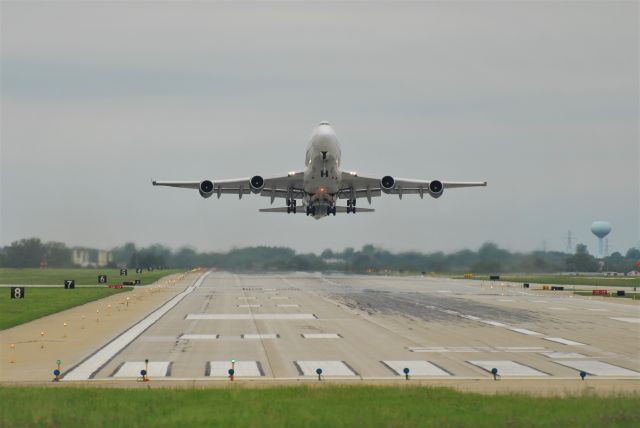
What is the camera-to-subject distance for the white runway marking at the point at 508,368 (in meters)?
23.6

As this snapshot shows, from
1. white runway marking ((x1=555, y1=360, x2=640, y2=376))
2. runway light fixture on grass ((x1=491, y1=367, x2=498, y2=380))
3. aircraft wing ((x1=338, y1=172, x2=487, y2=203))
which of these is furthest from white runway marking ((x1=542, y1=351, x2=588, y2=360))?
aircraft wing ((x1=338, y1=172, x2=487, y2=203))

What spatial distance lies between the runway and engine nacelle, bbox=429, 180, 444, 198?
9240 millimetres

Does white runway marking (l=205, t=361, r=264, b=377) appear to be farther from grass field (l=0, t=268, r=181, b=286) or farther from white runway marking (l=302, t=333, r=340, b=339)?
grass field (l=0, t=268, r=181, b=286)

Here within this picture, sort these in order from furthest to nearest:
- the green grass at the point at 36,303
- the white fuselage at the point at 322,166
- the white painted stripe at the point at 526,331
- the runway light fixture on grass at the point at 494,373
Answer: the white fuselage at the point at 322,166
the green grass at the point at 36,303
the white painted stripe at the point at 526,331
the runway light fixture on grass at the point at 494,373

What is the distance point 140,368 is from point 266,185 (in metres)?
40.3

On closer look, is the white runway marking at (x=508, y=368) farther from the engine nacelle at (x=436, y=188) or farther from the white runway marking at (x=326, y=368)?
the engine nacelle at (x=436, y=188)

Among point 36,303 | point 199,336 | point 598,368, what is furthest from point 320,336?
point 36,303

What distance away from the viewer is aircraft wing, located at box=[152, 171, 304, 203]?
61500 millimetres

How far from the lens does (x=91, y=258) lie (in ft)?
343

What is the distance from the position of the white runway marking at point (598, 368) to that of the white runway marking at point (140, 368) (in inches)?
502

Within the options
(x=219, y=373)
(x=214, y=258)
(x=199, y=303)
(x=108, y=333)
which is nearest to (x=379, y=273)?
(x=214, y=258)

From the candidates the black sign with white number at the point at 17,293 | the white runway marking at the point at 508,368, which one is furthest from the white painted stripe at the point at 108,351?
the black sign with white number at the point at 17,293

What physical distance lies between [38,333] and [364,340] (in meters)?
13.9

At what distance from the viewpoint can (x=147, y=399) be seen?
18.1 meters
